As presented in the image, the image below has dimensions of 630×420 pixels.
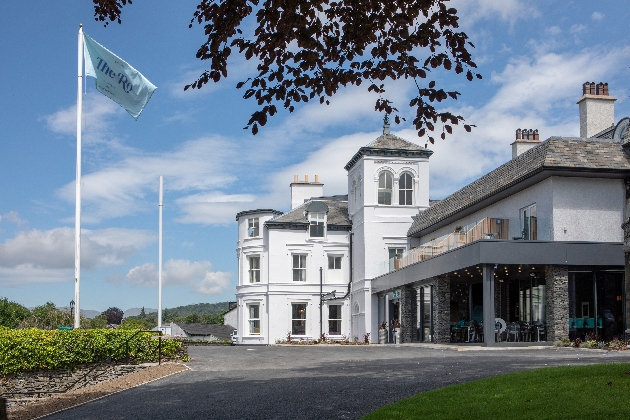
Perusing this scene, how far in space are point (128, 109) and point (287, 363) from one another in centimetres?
970

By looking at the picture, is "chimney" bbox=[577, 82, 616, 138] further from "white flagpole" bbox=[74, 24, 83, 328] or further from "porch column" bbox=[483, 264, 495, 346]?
"white flagpole" bbox=[74, 24, 83, 328]

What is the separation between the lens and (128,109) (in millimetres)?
24641

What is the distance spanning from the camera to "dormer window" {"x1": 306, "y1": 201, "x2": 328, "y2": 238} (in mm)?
47500

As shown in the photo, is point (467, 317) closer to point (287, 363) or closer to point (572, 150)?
point (572, 150)

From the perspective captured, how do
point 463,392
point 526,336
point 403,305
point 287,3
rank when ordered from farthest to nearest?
point 403,305 → point 526,336 → point 463,392 → point 287,3

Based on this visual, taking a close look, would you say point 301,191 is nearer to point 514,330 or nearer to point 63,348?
point 514,330

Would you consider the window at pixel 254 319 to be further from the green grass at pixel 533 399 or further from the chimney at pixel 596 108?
the green grass at pixel 533 399

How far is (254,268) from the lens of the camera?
158ft

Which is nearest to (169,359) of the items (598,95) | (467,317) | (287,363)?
(287,363)

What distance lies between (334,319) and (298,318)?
7.16 ft

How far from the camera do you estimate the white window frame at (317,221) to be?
156 ft

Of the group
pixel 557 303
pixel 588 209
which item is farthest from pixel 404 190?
pixel 557 303

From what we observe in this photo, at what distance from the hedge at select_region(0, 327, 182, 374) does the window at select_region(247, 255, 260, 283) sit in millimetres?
25367

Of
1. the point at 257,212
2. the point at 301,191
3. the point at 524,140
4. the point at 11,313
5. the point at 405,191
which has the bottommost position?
the point at 11,313
